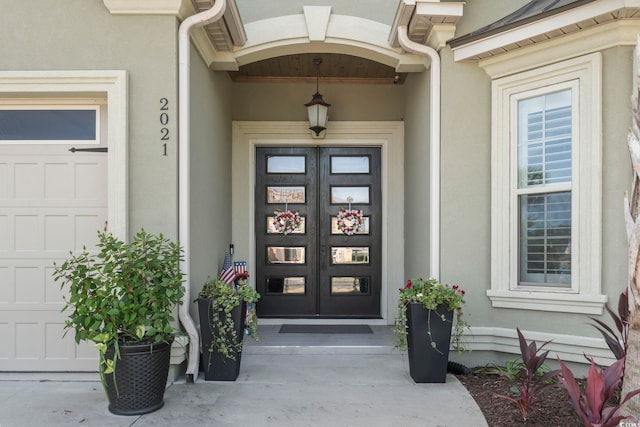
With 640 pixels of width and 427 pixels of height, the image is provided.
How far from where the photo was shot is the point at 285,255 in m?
5.95

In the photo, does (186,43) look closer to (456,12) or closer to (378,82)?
(456,12)

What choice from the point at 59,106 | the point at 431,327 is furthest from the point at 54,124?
the point at 431,327

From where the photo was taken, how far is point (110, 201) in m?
3.73

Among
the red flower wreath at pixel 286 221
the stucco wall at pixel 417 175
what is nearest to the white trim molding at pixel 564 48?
the stucco wall at pixel 417 175

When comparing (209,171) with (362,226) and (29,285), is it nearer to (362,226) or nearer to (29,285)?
(29,285)

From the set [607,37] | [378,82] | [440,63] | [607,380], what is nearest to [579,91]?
[607,37]

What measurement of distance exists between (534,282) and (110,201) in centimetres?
351

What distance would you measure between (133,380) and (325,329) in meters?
2.60

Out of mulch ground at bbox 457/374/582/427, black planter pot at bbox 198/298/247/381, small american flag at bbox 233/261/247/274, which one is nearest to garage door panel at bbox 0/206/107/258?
black planter pot at bbox 198/298/247/381

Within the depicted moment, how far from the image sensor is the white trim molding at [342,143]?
18.9 ft

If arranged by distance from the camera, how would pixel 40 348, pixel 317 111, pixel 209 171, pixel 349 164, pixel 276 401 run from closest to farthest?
pixel 276 401 → pixel 40 348 → pixel 209 171 → pixel 317 111 → pixel 349 164

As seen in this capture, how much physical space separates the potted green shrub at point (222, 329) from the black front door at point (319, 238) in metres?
2.00

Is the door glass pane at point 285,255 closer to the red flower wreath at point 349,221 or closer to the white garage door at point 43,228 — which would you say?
the red flower wreath at point 349,221

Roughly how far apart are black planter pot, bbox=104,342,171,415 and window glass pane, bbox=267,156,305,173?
3.12 metres
